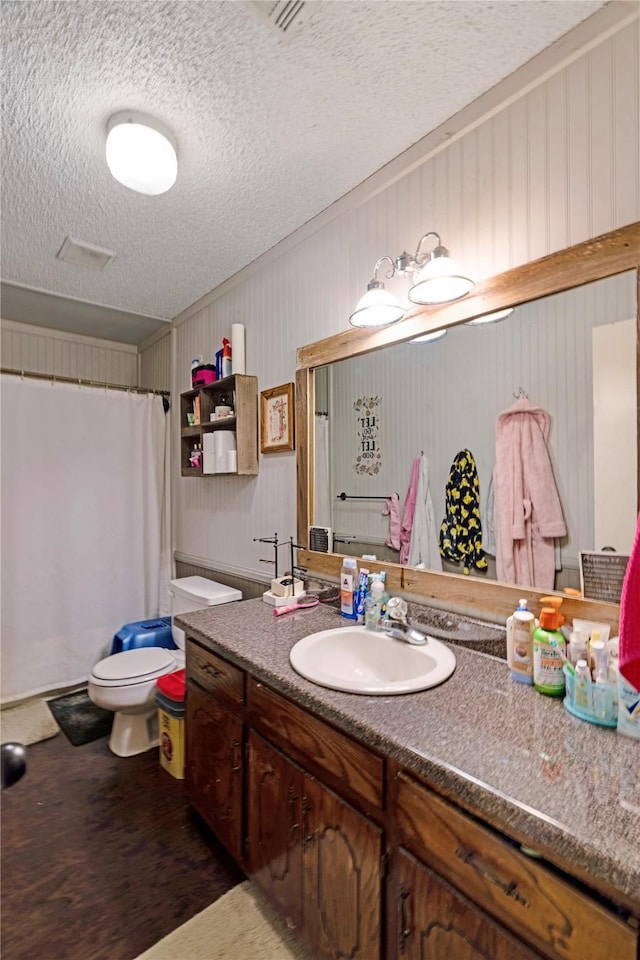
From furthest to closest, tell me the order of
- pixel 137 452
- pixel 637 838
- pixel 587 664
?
pixel 137 452
pixel 587 664
pixel 637 838

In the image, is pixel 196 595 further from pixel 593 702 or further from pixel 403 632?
pixel 593 702

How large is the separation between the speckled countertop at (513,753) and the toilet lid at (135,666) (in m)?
1.06

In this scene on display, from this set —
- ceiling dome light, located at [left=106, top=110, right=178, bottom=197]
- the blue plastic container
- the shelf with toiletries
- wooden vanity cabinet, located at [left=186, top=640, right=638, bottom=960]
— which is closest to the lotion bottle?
wooden vanity cabinet, located at [left=186, top=640, right=638, bottom=960]

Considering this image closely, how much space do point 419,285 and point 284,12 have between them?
0.72 m

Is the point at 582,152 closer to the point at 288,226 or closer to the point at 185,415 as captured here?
the point at 288,226

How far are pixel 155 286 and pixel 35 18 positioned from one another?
4.90 feet

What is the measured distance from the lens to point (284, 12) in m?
1.08

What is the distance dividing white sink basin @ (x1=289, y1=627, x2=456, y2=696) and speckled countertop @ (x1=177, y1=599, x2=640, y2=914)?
0.12 feet

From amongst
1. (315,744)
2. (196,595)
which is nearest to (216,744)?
(315,744)

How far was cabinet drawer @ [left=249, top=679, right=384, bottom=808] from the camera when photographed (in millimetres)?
919

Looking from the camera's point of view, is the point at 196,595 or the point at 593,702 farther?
the point at 196,595

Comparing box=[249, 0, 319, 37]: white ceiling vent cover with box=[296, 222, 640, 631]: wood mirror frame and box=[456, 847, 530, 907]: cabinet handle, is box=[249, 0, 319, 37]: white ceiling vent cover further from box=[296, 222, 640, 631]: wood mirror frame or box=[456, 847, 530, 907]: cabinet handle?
box=[456, 847, 530, 907]: cabinet handle

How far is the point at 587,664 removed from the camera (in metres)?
0.93

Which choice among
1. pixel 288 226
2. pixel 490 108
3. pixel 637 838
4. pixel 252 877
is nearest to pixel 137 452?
pixel 288 226
